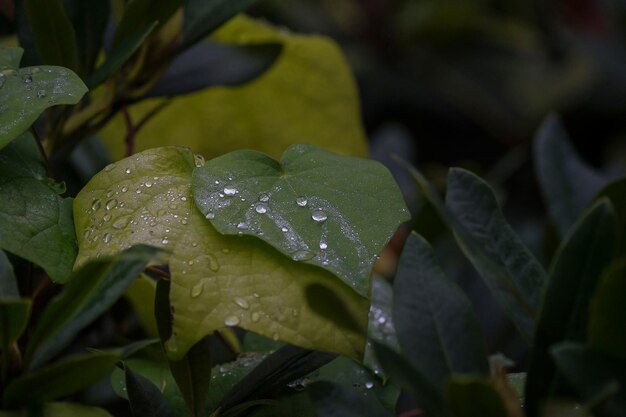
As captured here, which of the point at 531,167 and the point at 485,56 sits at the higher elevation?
the point at 485,56

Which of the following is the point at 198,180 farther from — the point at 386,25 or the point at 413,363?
the point at 386,25

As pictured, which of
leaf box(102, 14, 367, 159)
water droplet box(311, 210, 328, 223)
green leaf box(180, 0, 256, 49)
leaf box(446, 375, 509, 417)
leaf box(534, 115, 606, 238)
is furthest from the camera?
leaf box(102, 14, 367, 159)

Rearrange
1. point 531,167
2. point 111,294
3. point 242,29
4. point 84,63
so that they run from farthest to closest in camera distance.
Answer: point 531,167 → point 242,29 → point 84,63 → point 111,294

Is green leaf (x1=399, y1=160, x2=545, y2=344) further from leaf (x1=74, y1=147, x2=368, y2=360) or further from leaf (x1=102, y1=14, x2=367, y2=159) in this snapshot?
leaf (x1=102, y1=14, x2=367, y2=159)

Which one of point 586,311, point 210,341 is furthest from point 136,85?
point 586,311

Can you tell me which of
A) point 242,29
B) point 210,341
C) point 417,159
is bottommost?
point 417,159

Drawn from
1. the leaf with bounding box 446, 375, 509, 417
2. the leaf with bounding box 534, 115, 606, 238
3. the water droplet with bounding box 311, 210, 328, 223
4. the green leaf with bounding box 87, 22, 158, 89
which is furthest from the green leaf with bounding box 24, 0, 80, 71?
the leaf with bounding box 534, 115, 606, 238

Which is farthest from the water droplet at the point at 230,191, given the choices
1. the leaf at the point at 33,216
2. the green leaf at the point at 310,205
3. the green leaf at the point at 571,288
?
the green leaf at the point at 571,288
